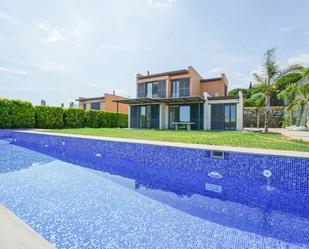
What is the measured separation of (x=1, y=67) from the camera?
14250mm

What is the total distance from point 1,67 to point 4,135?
5520 millimetres

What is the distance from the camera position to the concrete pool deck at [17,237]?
1826mm

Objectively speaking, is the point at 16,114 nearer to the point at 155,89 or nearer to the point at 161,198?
the point at 155,89

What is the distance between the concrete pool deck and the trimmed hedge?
1877 cm

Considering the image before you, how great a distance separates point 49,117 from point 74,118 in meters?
3.01

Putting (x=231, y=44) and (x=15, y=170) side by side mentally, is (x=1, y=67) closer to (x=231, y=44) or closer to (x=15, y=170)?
(x=15, y=170)

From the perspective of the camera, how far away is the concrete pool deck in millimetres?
1826

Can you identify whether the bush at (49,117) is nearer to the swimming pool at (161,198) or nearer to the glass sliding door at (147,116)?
the glass sliding door at (147,116)

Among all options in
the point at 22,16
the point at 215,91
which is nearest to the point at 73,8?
the point at 22,16

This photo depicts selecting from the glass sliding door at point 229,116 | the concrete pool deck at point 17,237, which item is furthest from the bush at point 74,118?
the concrete pool deck at point 17,237

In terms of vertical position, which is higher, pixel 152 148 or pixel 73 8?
pixel 73 8

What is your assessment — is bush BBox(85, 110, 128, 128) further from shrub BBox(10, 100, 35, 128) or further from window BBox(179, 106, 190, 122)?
window BBox(179, 106, 190, 122)

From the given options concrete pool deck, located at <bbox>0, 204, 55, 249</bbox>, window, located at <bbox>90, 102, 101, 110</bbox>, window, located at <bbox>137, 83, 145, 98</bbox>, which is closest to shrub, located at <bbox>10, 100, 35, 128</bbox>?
window, located at <bbox>137, 83, 145, 98</bbox>

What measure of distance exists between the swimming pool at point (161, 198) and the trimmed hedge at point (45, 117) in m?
11.5
